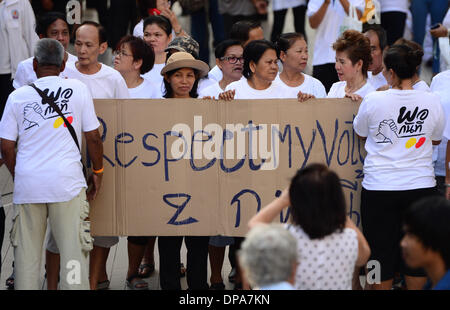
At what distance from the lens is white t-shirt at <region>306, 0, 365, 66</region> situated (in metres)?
9.41

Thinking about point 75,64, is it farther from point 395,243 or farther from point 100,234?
point 395,243

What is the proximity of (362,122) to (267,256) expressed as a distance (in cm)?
235

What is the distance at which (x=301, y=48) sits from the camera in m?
7.16

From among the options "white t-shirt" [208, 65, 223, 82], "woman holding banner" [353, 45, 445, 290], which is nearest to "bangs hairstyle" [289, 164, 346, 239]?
"woman holding banner" [353, 45, 445, 290]

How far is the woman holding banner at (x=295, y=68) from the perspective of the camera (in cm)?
691

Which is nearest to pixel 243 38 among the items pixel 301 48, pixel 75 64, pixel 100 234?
pixel 301 48

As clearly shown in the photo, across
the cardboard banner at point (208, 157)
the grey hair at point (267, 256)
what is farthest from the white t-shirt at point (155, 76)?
the grey hair at point (267, 256)

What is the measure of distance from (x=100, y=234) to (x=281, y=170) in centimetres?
141

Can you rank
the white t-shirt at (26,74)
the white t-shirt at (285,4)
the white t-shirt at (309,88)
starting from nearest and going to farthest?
the white t-shirt at (309,88)
the white t-shirt at (26,74)
the white t-shirt at (285,4)

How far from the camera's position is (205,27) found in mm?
11227

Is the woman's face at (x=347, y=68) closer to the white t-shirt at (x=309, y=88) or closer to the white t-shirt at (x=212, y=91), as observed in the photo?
the white t-shirt at (x=309, y=88)

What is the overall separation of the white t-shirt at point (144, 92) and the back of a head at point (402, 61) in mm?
2126

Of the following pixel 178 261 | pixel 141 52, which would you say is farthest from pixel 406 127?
pixel 141 52

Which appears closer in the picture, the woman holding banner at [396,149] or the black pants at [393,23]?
the woman holding banner at [396,149]
